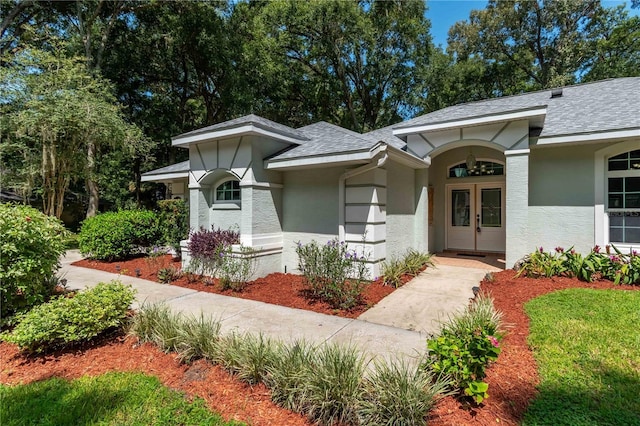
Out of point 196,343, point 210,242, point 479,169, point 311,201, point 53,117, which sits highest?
point 53,117

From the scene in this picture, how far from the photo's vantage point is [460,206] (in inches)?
408

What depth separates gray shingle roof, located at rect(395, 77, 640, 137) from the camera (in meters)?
6.90

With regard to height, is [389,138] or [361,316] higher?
[389,138]

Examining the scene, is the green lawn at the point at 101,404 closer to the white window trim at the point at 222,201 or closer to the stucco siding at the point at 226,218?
the stucco siding at the point at 226,218

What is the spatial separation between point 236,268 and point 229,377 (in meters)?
3.62

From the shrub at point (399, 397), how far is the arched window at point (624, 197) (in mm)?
7388

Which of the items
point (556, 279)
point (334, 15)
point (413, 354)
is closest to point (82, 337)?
point (413, 354)

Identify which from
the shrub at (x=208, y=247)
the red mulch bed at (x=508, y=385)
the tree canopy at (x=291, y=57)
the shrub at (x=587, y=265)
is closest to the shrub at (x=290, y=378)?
the red mulch bed at (x=508, y=385)

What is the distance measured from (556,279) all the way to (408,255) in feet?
10.5

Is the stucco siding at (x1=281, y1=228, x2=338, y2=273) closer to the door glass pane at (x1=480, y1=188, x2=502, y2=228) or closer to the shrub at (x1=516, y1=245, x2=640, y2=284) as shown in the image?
the shrub at (x1=516, y1=245, x2=640, y2=284)

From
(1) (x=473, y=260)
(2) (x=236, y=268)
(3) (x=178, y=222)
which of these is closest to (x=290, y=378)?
(2) (x=236, y=268)

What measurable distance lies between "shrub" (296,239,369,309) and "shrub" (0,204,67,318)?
4.29 m

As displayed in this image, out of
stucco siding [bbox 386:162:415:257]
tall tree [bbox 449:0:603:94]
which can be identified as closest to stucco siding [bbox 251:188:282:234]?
stucco siding [bbox 386:162:415:257]

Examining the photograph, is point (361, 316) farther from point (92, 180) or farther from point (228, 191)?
point (92, 180)
